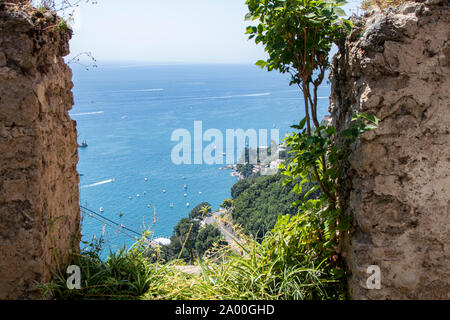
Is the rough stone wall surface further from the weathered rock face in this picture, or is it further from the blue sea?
the blue sea

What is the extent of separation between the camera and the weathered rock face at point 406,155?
2.09 m

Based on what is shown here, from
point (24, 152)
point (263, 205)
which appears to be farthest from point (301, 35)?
point (263, 205)

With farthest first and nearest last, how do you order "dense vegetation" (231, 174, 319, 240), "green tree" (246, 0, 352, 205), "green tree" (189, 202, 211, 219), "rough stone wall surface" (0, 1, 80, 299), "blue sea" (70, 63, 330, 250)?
"blue sea" (70, 63, 330, 250) → "dense vegetation" (231, 174, 319, 240) → "green tree" (189, 202, 211, 219) → "green tree" (246, 0, 352, 205) → "rough stone wall surface" (0, 1, 80, 299)

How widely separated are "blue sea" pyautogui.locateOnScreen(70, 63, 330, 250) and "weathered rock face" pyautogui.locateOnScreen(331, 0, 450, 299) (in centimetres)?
1567

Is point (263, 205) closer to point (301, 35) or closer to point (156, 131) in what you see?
point (301, 35)

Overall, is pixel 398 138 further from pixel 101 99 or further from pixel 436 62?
pixel 101 99

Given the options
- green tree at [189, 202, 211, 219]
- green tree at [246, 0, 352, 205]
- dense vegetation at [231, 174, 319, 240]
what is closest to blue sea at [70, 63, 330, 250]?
green tree at [189, 202, 211, 219]

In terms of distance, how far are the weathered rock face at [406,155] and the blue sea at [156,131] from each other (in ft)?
51.4

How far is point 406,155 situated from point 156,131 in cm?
5573

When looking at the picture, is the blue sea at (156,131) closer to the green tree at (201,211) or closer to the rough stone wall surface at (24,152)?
the green tree at (201,211)

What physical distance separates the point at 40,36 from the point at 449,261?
280 cm

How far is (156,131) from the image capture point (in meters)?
56.4

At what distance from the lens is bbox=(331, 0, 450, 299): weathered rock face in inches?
82.1

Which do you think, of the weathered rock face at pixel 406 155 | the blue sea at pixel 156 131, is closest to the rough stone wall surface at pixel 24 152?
the weathered rock face at pixel 406 155
